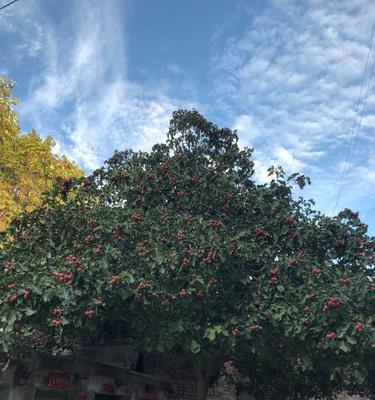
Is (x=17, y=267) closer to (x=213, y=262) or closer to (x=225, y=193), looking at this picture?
(x=213, y=262)

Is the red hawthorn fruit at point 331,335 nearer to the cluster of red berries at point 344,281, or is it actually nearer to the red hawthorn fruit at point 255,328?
the cluster of red berries at point 344,281

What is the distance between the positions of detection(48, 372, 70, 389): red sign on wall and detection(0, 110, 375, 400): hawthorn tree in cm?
73

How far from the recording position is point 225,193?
37.8 ft

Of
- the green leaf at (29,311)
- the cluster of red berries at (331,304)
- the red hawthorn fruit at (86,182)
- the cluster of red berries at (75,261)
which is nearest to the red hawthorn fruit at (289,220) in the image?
the cluster of red berries at (331,304)

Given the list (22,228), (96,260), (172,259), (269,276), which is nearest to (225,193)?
(269,276)

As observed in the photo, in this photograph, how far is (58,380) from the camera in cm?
1030

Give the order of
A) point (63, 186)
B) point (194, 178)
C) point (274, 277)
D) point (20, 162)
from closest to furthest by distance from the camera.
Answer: point (274, 277), point (63, 186), point (194, 178), point (20, 162)

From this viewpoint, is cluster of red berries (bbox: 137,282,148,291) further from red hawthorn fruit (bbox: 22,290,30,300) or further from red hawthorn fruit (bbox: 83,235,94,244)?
red hawthorn fruit (bbox: 22,290,30,300)

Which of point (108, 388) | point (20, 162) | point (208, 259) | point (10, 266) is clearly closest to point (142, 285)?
point (208, 259)

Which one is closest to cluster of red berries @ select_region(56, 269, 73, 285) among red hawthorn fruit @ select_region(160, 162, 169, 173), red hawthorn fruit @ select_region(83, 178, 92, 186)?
red hawthorn fruit @ select_region(83, 178, 92, 186)

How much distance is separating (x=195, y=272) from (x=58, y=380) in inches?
176

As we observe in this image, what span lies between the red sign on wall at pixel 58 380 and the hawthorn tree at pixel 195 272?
0.73m

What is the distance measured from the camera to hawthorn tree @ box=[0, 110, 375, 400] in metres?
8.27

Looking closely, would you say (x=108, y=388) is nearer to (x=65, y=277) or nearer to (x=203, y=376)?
(x=203, y=376)
